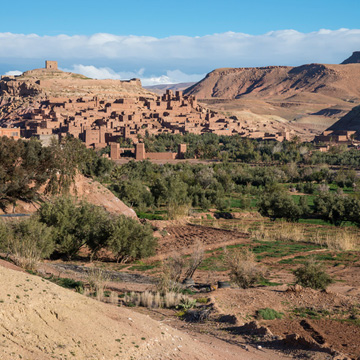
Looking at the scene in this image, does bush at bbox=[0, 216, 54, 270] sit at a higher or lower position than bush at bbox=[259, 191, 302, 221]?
higher

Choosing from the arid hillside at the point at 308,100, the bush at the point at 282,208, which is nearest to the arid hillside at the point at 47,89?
the arid hillside at the point at 308,100

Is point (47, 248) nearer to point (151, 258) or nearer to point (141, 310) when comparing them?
point (151, 258)

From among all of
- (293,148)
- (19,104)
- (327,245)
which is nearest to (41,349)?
(327,245)

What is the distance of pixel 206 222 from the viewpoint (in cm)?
2816

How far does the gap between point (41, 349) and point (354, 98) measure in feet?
568

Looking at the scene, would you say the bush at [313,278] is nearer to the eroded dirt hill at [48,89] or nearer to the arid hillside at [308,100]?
the eroded dirt hill at [48,89]

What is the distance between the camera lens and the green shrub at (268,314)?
389 inches

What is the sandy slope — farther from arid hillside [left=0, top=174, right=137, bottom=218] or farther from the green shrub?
arid hillside [left=0, top=174, right=137, bottom=218]

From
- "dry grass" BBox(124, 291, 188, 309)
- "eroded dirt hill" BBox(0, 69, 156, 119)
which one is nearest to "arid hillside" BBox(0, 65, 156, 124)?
"eroded dirt hill" BBox(0, 69, 156, 119)

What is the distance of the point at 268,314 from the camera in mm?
9953

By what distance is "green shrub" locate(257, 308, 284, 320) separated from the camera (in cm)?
988

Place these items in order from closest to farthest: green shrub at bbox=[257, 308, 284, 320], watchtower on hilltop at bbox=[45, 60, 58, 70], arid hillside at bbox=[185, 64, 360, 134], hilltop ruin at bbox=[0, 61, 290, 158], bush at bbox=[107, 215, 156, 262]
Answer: green shrub at bbox=[257, 308, 284, 320]
bush at bbox=[107, 215, 156, 262]
hilltop ruin at bbox=[0, 61, 290, 158]
watchtower on hilltop at bbox=[45, 60, 58, 70]
arid hillside at bbox=[185, 64, 360, 134]

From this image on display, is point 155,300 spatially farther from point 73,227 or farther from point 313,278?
point 73,227

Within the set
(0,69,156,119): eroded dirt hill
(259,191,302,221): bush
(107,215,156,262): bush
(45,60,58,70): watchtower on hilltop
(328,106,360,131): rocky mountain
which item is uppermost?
(45,60,58,70): watchtower on hilltop
